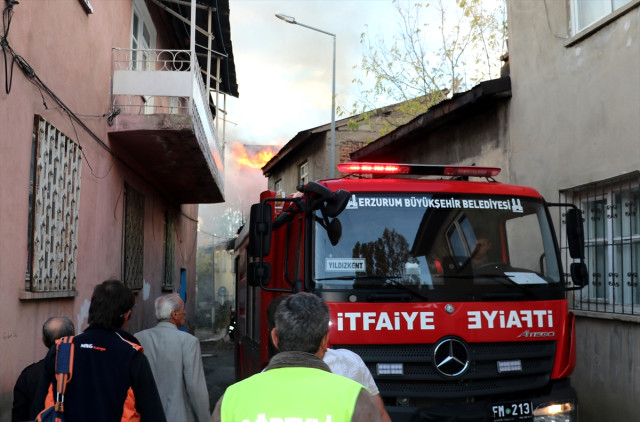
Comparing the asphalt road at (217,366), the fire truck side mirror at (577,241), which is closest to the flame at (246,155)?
the asphalt road at (217,366)

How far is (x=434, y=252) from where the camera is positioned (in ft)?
17.3

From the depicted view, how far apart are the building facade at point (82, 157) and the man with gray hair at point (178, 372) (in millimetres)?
1635

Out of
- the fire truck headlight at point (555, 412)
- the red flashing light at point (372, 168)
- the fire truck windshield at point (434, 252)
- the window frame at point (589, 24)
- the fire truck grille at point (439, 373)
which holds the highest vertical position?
the window frame at point (589, 24)

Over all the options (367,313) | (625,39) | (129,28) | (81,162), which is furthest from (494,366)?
(129,28)

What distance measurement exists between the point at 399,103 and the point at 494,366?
16385 millimetres

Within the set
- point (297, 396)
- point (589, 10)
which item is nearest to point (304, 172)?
point (589, 10)

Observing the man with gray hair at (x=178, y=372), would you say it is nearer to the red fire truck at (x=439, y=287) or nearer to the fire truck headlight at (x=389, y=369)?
the red fire truck at (x=439, y=287)

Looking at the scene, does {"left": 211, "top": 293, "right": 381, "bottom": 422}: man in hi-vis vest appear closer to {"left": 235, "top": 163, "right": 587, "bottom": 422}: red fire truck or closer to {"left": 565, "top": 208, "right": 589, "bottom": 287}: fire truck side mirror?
{"left": 235, "top": 163, "right": 587, "bottom": 422}: red fire truck

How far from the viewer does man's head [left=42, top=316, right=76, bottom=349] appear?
4020mm

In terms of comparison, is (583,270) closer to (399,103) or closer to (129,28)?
(129,28)

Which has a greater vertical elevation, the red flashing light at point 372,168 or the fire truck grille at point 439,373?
the red flashing light at point 372,168

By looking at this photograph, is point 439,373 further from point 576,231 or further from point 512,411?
point 576,231

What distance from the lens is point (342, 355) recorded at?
3643 millimetres

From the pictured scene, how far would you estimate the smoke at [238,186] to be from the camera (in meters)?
44.2
